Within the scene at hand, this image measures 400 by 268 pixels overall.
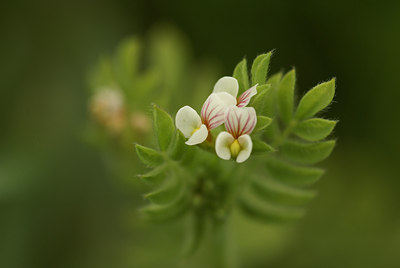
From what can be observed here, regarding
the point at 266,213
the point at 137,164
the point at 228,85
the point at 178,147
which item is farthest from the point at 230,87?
the point at 137,164

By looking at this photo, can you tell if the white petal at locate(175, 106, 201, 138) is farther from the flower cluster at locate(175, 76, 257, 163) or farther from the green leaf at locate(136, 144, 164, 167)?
the green leaf at locate(136, 144, 164, 167)

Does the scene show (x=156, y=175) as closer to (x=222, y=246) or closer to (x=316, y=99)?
(x=316, y=99)

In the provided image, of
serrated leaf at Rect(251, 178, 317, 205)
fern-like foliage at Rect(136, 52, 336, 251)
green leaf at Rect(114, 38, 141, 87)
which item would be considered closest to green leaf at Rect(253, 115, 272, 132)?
fern-like foliage at Rect(136, 52, 336, 251)

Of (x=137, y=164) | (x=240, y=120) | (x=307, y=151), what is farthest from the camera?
(x=137, y=164)

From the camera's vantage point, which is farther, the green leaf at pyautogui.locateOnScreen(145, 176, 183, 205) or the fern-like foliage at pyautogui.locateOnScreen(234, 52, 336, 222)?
the green leaf at pyautogui.locateOnScreen(145, 176, 183, 205)

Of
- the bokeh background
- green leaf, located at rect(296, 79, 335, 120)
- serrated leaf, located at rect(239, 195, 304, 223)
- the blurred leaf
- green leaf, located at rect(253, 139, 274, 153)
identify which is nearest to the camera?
green leaf, located at rect(253, 139, 274, 153)

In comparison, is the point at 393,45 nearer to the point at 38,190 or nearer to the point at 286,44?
the point at 286,44

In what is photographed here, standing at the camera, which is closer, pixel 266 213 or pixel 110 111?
pixel 266 213

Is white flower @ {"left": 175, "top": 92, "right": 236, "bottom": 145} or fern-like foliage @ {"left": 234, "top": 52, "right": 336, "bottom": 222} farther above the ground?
fern-like foliage @ {"left": 234, "top": 52, "right": 336, "bottom": 222}
